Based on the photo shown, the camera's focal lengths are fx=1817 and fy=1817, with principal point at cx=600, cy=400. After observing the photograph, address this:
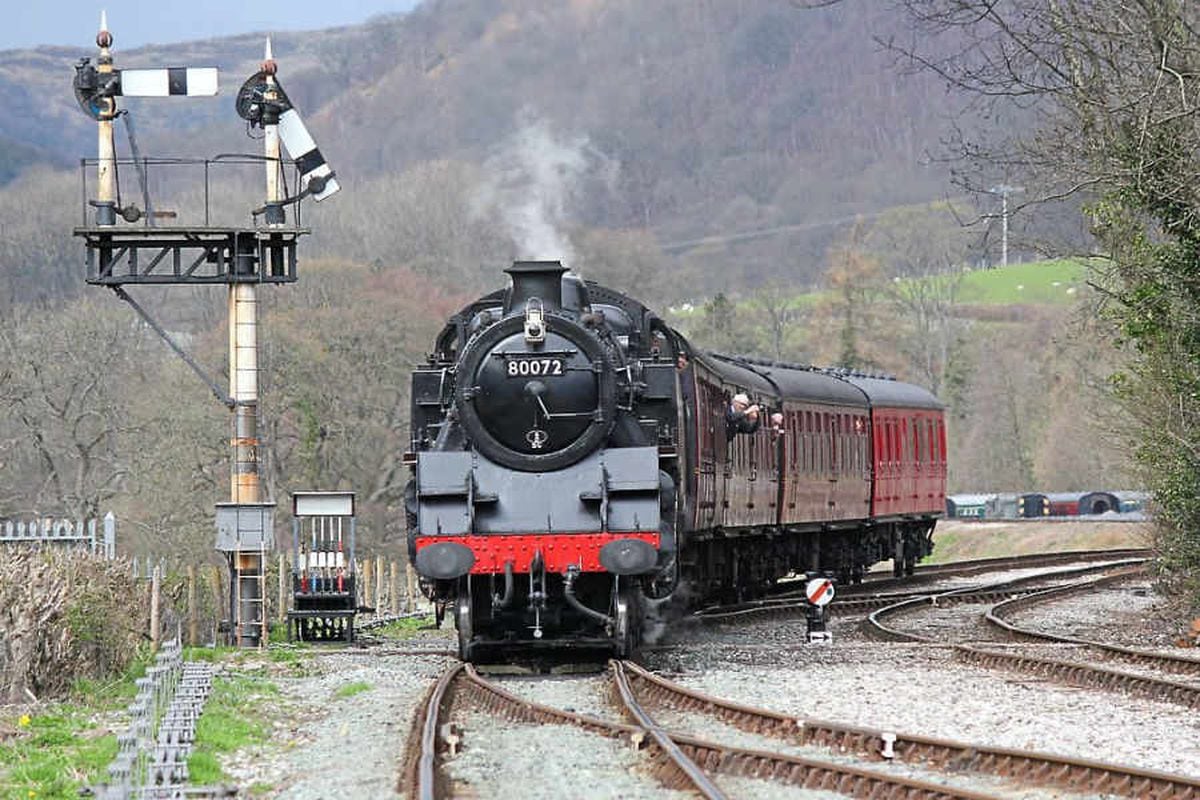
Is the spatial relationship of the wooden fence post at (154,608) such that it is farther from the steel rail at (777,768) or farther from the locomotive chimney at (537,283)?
the steel rail at (777,768)

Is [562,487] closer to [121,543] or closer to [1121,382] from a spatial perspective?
[1121,382]

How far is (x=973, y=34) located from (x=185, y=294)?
40864 millimetres

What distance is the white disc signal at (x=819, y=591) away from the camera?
59.0 feet

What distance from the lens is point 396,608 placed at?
96.9 ft

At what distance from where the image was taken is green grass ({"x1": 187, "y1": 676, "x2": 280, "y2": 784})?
10.0 m

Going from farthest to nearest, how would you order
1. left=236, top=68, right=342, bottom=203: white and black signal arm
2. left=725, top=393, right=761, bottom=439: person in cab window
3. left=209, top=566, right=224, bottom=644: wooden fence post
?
left=209, top=566, right=224, bottom=644: wooden fence post
left=236, top=68, right=342, bottom=203: white and black signal arm
left=725, top=393, right=761, bottom=439: person in cab window

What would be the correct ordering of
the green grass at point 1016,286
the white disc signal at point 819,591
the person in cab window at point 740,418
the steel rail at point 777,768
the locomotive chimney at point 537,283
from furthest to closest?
the green grass at point 1016,286, the person in cab window at point 740,418, the white disc signal at point 819,591, the locomotive chimney at point 537,283, the steel rail at point 777,768

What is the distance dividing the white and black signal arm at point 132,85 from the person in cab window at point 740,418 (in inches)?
263

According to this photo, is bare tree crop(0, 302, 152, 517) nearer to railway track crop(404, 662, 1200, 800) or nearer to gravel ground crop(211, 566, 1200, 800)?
gravel ground crop(211, 566, 1200, 800)

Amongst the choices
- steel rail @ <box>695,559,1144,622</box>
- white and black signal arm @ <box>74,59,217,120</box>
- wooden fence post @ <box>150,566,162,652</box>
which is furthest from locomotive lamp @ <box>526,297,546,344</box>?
steel rail @ <box>695,559,1144,622</box>

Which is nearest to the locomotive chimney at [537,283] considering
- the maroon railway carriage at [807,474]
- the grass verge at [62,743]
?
the maroon railway carriage at [807,474]

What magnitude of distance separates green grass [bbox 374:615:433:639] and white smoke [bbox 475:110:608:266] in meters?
7.04

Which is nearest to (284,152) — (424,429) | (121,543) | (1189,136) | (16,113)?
(424,429)

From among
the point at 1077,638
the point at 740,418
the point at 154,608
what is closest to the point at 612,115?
the point at 740,418
